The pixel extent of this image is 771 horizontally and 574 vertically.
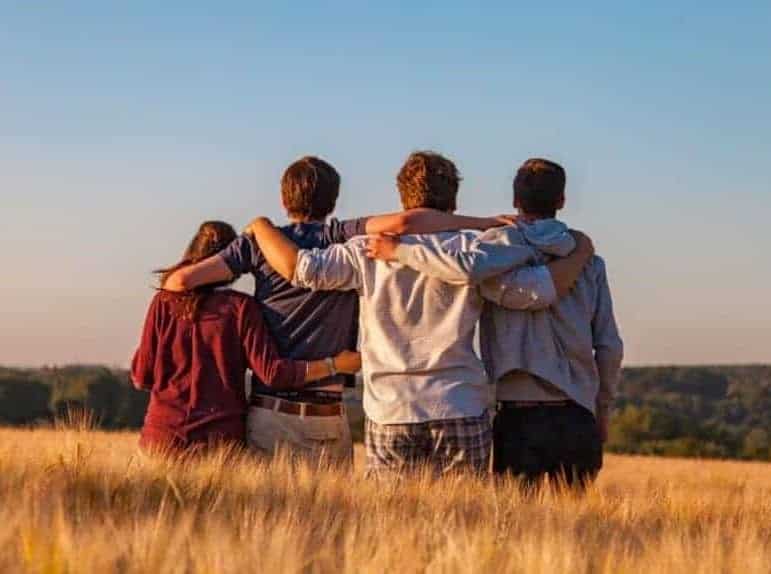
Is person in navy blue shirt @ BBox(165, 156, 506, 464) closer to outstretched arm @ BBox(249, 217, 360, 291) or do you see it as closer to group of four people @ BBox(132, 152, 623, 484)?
group of four people @ BBox(132, 152, 623, 484)

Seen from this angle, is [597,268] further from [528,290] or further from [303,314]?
[303,314]

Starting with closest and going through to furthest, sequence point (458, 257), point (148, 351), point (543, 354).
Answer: point (458, 257), point (543, 354), point (148, 351)

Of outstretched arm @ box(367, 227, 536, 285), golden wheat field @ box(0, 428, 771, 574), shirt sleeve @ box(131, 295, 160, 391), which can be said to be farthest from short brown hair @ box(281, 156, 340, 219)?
golden wheat field @ box(0, 428, 771, 574)

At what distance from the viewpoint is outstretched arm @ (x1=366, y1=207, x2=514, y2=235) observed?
23.0 feet

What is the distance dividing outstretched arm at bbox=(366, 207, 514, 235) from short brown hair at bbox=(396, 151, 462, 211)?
2.1 inches

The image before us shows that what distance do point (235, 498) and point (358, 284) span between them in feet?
6.24

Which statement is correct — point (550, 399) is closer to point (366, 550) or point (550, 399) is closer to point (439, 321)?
point (439, 321)

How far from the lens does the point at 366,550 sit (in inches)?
171

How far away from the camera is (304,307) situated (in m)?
7.35

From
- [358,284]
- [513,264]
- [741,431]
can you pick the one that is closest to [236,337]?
[358,284]


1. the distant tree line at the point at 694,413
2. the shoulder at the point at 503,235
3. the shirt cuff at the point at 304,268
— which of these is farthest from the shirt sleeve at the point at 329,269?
the distant tree line at the point at 694,413

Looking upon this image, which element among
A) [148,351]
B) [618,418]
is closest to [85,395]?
[618,418]

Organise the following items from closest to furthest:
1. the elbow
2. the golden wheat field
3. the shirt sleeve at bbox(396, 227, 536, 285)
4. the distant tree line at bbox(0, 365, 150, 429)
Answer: the golden wheat field < the shirt sleeve at bbox(396, 227, 536, 285) < the elbow < the distant tree line at bbox(0, 365, 150, 429)

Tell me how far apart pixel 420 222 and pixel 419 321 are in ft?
1.61
